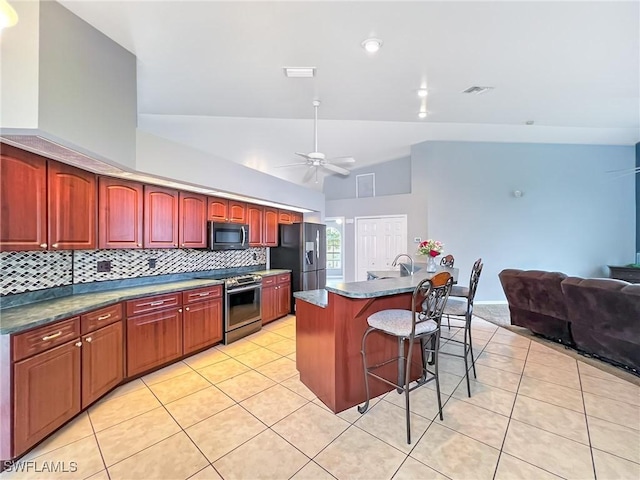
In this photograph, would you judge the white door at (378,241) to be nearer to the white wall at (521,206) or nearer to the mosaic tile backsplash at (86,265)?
the white wall at (521,206)

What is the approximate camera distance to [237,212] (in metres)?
4.41

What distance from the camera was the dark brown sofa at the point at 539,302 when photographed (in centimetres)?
350

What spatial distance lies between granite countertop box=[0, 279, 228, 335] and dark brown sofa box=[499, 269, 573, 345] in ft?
14.9

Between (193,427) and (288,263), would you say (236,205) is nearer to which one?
(288,263)

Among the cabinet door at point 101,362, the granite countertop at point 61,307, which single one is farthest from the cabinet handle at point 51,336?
the cabinet door at point 101,362

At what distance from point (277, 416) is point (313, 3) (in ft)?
10.1

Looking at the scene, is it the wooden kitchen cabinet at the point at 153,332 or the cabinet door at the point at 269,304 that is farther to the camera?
the cabinet door at the point at 269,304

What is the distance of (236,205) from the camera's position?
4387mm

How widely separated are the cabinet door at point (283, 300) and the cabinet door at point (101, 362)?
256 centimetres

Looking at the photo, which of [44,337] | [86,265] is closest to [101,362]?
[44,337]

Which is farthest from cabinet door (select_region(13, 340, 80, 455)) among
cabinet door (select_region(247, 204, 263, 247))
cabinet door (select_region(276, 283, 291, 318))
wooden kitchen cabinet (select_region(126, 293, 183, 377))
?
cabinet door (select_region(276, 283, 291, 318))

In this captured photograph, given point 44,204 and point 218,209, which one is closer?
point 44,204

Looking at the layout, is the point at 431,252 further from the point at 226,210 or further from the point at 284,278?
the point at 226,210

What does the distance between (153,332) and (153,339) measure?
0.25ft
